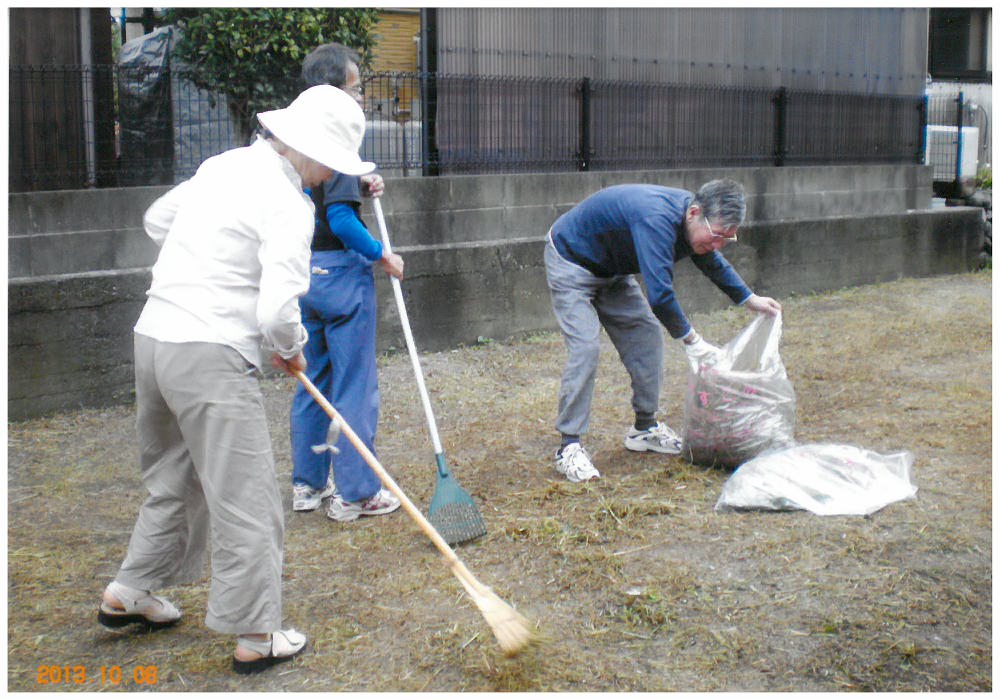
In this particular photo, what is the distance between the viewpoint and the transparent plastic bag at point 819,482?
4.38 m

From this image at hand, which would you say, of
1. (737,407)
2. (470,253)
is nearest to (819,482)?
(737,407)

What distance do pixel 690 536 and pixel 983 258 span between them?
31.8 feet

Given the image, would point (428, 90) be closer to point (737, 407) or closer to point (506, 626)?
point (737, 407)

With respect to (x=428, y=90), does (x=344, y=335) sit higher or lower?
lower

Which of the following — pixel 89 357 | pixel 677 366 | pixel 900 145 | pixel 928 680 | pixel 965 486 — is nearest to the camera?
pixel 928 680

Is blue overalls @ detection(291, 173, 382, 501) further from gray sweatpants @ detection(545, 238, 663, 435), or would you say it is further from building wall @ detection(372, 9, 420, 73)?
building wall @ detection(372, 9, 420, 73)

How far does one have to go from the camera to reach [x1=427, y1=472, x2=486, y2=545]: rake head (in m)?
4.19

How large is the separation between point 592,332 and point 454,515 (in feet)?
3.87

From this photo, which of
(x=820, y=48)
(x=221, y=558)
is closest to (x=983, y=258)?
Result: (x=820, y=48)

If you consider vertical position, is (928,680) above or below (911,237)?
below

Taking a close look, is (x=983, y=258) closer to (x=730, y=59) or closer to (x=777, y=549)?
(x=730, y=59)

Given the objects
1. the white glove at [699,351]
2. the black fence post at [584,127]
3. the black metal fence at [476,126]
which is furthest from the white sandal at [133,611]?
the black fence post at [584,127]

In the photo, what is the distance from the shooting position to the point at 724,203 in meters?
4.47

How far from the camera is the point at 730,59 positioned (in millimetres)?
11055
